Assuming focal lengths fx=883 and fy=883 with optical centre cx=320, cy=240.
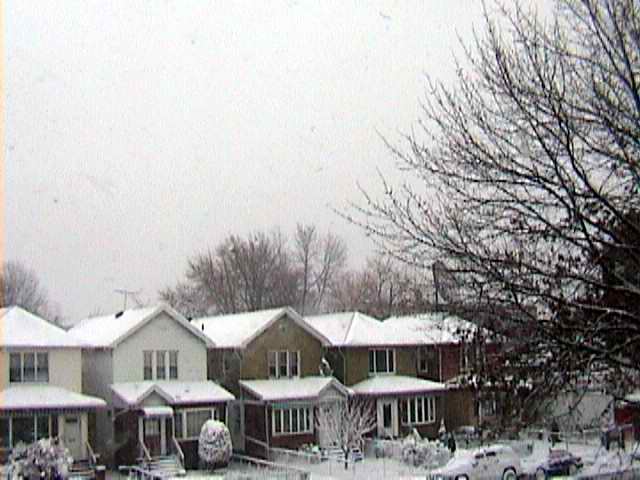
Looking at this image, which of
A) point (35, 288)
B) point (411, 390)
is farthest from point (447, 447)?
point (35, 288)

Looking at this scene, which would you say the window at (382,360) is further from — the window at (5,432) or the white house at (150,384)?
the window at (5,432)

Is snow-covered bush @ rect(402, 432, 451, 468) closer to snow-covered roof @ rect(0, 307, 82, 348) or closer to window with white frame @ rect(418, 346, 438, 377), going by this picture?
window with white frame @ rect(418, 346, 438, 377)

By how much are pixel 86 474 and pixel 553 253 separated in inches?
920

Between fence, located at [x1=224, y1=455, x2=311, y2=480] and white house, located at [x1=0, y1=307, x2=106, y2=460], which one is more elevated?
white house, located at [x1=0, y1=307, x2=106, y2=460]

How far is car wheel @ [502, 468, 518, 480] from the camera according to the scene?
2505 centimetres

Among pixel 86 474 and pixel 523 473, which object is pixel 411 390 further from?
pixel 86 474

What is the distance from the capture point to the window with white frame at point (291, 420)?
1291 inches

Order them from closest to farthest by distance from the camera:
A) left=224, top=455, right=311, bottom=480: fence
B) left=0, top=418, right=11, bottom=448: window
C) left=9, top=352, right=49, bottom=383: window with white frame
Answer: left=224, top=455, right=311, bottom=480: fence
left=0, top=418, right=11, bottom=448: window
left=9, top=352, right=49, bottom=383: window with white frame

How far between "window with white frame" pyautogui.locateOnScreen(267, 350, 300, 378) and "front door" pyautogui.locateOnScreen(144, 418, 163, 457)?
19.9ft

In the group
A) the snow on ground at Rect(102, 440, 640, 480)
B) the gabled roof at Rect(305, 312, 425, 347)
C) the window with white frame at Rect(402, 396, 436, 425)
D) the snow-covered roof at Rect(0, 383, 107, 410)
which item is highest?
the gabled roof at Rect(305, 312, 425, 347)

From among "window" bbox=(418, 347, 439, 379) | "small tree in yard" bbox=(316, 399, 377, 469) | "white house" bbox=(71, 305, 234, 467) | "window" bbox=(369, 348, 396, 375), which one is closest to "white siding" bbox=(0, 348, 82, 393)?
"white house" bbox=(71, 305, 234, 467)

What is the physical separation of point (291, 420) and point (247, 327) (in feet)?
14.4

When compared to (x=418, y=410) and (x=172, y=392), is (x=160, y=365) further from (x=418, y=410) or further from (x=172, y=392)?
(x=418, y=410)

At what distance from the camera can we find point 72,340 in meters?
30.8
